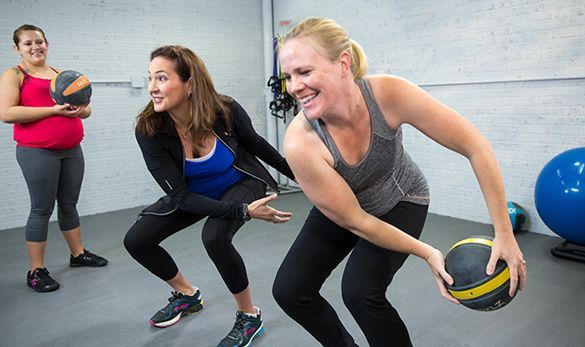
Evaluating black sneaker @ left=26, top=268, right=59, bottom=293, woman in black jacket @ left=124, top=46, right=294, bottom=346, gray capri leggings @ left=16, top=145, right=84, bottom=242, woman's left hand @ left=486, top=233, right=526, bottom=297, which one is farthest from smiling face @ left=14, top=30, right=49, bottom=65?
woman's left hand @ left=486, top=233, right=526, bottom=297

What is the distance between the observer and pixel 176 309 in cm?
259

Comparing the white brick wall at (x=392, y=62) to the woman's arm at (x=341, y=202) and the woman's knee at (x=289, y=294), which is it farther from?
the woman's knee at (x=289, y=294)

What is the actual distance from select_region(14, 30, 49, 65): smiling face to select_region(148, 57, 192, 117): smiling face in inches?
52.9

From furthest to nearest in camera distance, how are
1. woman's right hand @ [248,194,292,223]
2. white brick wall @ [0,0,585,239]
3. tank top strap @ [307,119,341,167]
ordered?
1. white brick wall @ [0,0,585,239]
2. woman's right hand @ [248,194,292,223]
3. tank top strap @ [307,119,341,167]

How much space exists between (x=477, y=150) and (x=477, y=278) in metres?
0.39

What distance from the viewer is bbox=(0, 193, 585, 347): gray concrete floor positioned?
236 cm

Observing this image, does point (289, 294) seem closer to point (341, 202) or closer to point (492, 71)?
point (341, 202)

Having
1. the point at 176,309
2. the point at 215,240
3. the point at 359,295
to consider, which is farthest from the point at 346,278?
the point at 176,309

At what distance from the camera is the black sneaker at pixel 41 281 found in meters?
3.05

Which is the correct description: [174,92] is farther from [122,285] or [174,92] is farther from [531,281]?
[531,281]

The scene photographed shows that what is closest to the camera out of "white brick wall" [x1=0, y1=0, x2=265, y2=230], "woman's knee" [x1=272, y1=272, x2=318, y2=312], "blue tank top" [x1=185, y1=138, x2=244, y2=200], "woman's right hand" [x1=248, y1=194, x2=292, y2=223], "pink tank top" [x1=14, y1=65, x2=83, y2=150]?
"woman's knee" [x1=272, y1=272, x2=318, y2=312]

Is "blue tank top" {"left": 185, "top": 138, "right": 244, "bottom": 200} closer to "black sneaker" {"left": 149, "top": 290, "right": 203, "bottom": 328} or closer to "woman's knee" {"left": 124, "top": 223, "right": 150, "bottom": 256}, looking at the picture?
"woman's knee" {"left": 124, "top": 223, "right": 150, "bottom": 256}

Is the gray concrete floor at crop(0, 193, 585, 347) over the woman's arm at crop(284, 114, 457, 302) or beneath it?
beneath

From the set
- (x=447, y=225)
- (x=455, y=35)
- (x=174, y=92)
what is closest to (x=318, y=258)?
(x=174, y=92)
